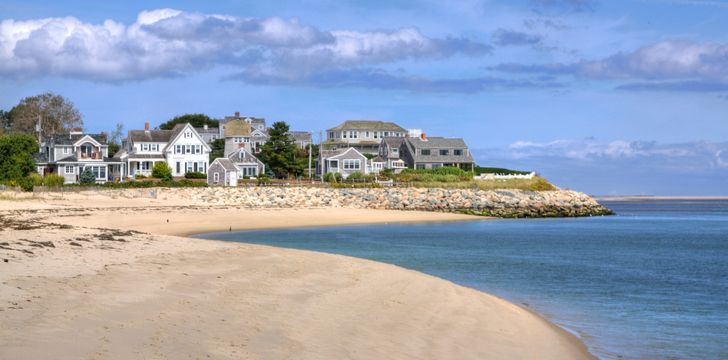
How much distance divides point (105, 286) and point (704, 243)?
44795 millimetres

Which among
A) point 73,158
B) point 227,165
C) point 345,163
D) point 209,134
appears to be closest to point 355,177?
point 345,163

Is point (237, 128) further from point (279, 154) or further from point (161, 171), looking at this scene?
point (161, 171)

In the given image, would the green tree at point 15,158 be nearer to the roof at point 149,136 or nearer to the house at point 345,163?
the roof at point 149,136

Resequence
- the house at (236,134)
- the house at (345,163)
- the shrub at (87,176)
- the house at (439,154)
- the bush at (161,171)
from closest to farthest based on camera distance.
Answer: the shrub at (87,176) < the bush at (161,171) < the house at (345,163) < the house at (439,154) < the house at (236,134)

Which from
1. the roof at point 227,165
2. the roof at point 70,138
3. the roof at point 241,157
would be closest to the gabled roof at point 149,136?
the roof at point 70,138

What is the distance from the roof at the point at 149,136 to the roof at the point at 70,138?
3639 mm

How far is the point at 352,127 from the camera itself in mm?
139000

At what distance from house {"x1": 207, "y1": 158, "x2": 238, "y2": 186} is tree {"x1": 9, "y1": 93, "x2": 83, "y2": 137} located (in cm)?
3899

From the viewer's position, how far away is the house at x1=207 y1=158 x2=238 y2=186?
88812mm

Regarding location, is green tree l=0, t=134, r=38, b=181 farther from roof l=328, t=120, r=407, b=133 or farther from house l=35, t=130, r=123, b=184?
roof l=328, t=120, r=407, b=133

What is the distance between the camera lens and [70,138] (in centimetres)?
9275

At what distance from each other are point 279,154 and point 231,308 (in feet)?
287

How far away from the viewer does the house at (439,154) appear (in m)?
115

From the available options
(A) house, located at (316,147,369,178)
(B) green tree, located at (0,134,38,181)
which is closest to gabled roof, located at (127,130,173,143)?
(B) green tree, located at (0,134,38,181)
